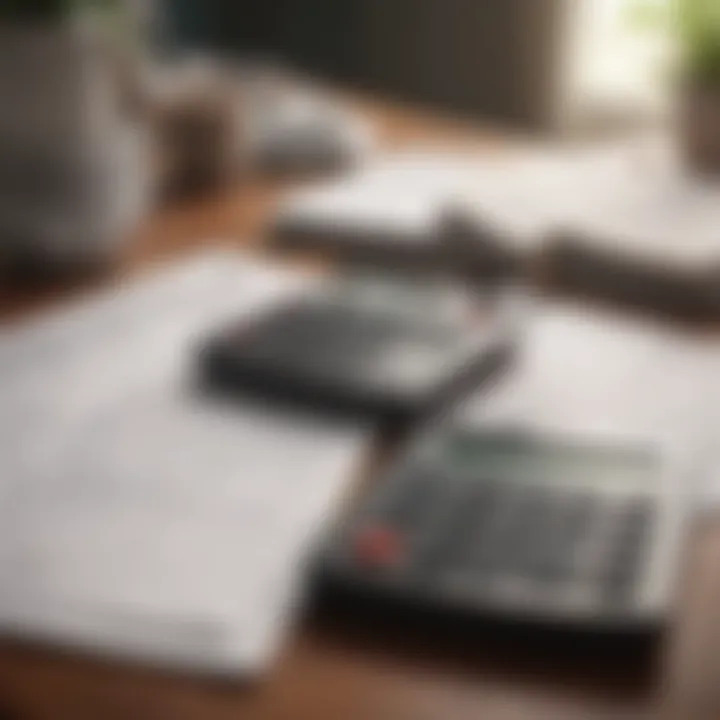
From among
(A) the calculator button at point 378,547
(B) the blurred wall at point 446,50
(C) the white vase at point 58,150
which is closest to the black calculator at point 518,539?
(A) the calculator button at point 378,547

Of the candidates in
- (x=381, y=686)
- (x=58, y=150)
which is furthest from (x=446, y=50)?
(x=381, y=686)

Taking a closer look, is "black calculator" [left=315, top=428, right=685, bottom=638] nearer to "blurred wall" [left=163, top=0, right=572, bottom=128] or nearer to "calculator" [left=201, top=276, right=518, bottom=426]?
"calculator" [left=201, top=276, right=518, bottom=426]

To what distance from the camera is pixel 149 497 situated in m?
0.61

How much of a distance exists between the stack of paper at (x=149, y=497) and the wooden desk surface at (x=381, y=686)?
1 cm

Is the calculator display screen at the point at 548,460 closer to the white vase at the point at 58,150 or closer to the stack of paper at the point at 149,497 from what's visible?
the stack of paper at the point at 149,497

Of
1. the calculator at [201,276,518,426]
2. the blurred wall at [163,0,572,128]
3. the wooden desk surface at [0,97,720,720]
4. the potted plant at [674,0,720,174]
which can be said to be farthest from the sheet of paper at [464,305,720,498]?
the blurred wall at [163,0,572,128]

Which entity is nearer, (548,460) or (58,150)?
(548,460)

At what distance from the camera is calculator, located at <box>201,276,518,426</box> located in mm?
685

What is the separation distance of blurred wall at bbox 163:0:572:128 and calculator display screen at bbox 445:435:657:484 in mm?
1354

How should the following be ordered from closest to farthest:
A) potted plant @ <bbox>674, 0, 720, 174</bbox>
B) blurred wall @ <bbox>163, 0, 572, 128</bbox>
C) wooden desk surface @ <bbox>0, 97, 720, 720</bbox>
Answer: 1. wooden desk surface @ <bbox>0, 97, 720, 720</bbox>
2. potted plant @ <bbox>674, 0, 720, 174</bbox>
3. blurred wall @ <bbox>163, 0, 572, 128</bbox>

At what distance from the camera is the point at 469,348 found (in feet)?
2.41

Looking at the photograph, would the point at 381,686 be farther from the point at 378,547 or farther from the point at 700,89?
the point at 700,89

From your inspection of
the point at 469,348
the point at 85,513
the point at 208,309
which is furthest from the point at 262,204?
the point at 85,513

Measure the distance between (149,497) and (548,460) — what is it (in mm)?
161
